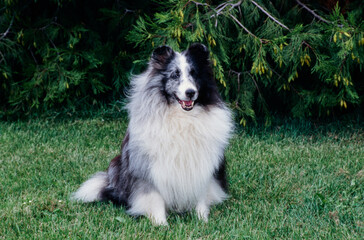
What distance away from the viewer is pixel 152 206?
3729 mm

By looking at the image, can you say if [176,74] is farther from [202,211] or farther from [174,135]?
[202,211]

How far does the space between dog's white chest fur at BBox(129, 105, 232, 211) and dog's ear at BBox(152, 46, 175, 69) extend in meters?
0.39

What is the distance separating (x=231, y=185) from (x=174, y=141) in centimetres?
135

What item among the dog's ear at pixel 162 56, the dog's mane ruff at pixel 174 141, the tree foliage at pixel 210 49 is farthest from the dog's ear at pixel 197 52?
the tree foliage at pixel 210 49

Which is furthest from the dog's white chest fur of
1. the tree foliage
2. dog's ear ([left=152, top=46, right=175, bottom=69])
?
the tree foliage

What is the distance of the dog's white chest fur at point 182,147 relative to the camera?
12.0ft

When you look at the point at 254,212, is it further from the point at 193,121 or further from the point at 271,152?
the point at 271,152

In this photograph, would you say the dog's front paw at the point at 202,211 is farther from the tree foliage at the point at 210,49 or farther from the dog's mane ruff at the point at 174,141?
the tree foliage at the point at 210,49

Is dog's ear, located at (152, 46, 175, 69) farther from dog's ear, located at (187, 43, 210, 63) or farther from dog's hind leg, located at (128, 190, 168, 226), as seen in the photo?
dog's hind leg, located at (128, 190, 168, 226)

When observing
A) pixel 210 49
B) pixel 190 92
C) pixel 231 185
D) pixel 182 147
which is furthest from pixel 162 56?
pixel 210 49

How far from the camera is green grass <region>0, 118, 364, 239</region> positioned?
141 inches

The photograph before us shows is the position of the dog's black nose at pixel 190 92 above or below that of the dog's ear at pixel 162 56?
below

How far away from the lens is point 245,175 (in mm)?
5086

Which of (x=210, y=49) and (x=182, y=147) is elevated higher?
(x=210, y=49)
